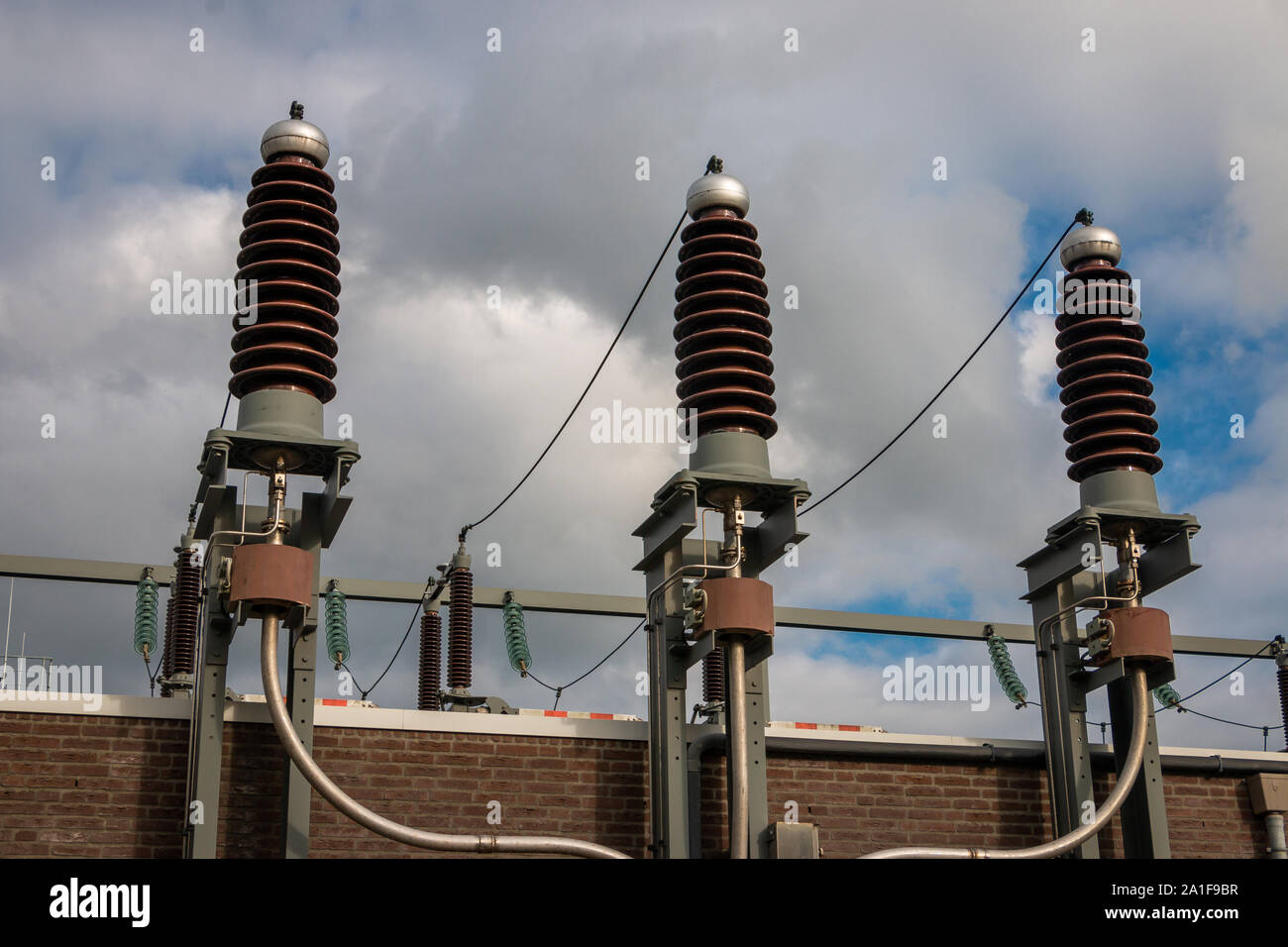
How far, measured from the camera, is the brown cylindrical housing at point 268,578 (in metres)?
13.0

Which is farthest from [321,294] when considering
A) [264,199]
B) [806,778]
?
[806,778]

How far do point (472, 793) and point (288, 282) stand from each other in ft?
16.6

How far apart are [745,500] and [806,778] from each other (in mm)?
3069

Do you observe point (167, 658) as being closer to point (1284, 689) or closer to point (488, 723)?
point (488, 723)

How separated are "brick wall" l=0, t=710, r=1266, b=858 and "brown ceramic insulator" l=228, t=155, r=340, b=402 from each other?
3.21 metres

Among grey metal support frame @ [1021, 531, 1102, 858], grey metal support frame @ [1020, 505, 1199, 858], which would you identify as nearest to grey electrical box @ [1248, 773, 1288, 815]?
grey metal support frame @ [1020, 505, 1199, 858]

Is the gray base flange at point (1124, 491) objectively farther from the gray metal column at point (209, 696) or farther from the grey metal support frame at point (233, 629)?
the gray metal column at point (209, 696)

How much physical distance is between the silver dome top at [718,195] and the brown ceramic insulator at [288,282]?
3.63 metres

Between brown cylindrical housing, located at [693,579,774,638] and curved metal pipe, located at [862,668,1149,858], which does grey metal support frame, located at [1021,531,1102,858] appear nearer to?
curved metal pipe, located at [862,668,1149,858]

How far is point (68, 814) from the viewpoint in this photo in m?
13.4

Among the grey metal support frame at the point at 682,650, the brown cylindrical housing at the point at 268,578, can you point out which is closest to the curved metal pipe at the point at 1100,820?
the grey metal support frame at the point at 682,650

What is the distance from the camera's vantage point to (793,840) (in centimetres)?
1401

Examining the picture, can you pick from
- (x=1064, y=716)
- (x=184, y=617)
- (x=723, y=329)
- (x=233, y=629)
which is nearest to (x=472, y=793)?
(x=233, y=629)
